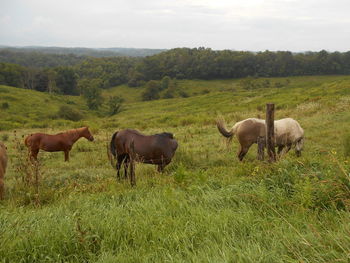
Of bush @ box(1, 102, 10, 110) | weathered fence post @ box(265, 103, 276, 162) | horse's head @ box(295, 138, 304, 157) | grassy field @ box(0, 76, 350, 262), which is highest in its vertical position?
weathered fence post @ box(265, 103, 276, 162)

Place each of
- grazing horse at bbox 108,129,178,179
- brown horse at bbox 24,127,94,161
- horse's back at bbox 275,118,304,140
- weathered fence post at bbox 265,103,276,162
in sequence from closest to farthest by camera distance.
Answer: weathered fence post at bbox 265,103,276,162
grazing horse at bbox 108,129,178,179
horse's back at bbox 275,118,304,140
brown horse at bbox 24,127,94,161

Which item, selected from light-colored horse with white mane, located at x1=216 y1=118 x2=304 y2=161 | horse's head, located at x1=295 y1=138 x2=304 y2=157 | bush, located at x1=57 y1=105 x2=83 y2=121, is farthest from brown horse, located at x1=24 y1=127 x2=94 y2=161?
bush, located at x1=57 y1=105 x2=83 y2=121

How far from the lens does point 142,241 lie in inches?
140

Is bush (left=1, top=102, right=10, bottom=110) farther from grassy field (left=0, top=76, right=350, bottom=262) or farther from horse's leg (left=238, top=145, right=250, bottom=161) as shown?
grassy field (left=0, top=76, right=350, bottom=262)

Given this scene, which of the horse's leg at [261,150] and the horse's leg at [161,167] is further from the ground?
the horse's leg at [261,150]

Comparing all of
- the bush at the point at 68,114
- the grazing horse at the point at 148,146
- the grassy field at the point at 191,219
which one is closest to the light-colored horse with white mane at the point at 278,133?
the grazing horse at the point at 148,146

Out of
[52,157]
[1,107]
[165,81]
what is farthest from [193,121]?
[165,81]

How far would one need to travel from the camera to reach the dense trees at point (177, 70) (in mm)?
85562

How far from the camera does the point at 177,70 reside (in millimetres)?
108688

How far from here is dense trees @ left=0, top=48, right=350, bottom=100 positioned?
8556 centimetres

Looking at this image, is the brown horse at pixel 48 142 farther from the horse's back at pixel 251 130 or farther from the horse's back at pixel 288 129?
the horse's back at pixel 288 129

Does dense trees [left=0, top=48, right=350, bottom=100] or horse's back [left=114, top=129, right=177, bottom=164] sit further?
dense trees [left=0, top=48, right=350, bottom=100]

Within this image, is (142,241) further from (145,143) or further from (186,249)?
(145,143)

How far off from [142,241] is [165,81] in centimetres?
8880
